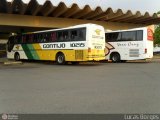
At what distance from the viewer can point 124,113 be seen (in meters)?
6.63

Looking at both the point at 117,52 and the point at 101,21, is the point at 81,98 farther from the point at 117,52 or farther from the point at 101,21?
the point at 101,21

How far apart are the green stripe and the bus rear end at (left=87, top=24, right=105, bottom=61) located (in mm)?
5768

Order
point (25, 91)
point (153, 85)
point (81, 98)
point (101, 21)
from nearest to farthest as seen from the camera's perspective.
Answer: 1. point (81, 98)
2. point (25, 91)
3. point (153, 85)
4. point (101, 21)

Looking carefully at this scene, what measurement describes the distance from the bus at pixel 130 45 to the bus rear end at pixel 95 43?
12.0 ft

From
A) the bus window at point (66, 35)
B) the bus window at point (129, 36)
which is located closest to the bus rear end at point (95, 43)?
the bus window at point (66, 35)

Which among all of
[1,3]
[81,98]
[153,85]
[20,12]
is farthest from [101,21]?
[81,98]

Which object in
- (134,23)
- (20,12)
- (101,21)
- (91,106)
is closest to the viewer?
(91,106)

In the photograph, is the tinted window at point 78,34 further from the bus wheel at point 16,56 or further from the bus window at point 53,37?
the bus wheel at point 16,56

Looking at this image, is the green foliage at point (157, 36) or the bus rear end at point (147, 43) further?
the green foliage at point (157, 36)

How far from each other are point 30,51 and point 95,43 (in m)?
6.84

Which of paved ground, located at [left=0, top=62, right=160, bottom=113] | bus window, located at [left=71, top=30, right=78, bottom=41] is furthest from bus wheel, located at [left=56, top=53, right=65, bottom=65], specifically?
paved ground, located at [left=0, top=62, right=160, bottom=113]

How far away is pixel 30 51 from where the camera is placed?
2677 centimetres

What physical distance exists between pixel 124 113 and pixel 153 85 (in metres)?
4.63

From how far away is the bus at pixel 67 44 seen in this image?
21.8 metres
